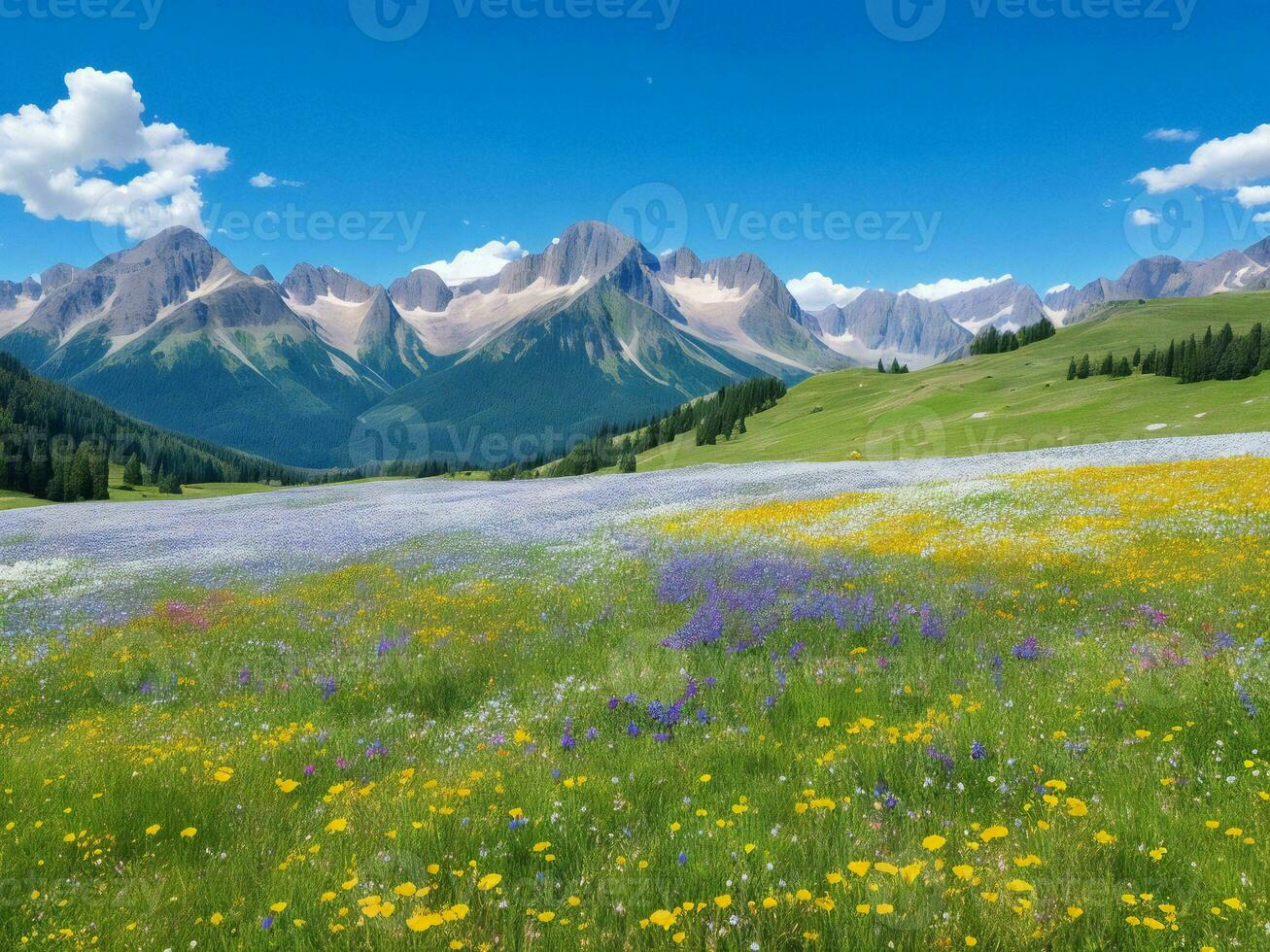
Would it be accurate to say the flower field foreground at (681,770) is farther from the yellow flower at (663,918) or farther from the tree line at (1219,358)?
the tree line at (1219,358)

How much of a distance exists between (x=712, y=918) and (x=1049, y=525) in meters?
17.3

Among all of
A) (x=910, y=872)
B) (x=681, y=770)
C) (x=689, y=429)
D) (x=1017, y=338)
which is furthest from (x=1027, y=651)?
(x=1017, y=338)

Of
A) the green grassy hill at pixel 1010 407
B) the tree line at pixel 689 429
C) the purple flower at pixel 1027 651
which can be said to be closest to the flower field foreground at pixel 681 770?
the purple flower at pixel 1027 651

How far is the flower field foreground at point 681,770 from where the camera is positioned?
4.07 meters

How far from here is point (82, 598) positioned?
694 inches

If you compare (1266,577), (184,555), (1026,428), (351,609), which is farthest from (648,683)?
(1026,428)

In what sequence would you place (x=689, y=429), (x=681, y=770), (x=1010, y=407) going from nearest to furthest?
(x=681, y=770)
(x=1010, y=407)
(x=689, y=429)

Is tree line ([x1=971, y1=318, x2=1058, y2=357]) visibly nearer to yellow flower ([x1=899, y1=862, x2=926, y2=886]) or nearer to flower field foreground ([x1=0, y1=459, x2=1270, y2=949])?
flower field foreground ([x1=0, y1=459, x2=1270, y2=949])

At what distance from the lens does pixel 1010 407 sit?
10081 cm

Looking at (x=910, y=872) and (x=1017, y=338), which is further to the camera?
(x=1017, y=338)

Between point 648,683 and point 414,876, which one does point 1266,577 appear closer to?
point 648,683

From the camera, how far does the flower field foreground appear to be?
4.07m

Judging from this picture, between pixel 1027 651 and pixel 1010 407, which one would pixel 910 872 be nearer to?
pixel 1027 651

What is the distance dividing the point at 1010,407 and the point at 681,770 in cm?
11111
